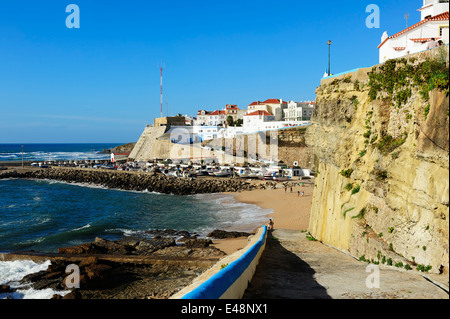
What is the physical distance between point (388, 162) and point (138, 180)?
46913mm

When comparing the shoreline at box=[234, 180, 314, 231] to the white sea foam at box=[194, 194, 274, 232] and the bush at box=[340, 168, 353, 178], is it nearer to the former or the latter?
the white sea foam at box=[194, 194, 274, 232]

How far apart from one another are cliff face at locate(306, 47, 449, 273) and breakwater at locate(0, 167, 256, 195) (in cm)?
3015

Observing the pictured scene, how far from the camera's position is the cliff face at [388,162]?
25.1 feet

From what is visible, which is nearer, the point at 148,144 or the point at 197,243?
the point at 197,243

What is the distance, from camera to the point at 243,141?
2955 inches

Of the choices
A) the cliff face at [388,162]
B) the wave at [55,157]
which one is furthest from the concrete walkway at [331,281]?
the wave at [55,157]

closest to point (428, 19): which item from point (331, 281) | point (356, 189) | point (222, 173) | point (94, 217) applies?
point (356, 189)

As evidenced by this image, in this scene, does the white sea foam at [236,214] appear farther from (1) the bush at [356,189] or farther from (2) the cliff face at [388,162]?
(1) the bush at [356,189]

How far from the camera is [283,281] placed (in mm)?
7758

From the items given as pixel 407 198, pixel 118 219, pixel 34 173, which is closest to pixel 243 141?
pixel 34 173

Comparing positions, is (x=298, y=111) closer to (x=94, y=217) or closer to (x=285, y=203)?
(x=285, y=203)
